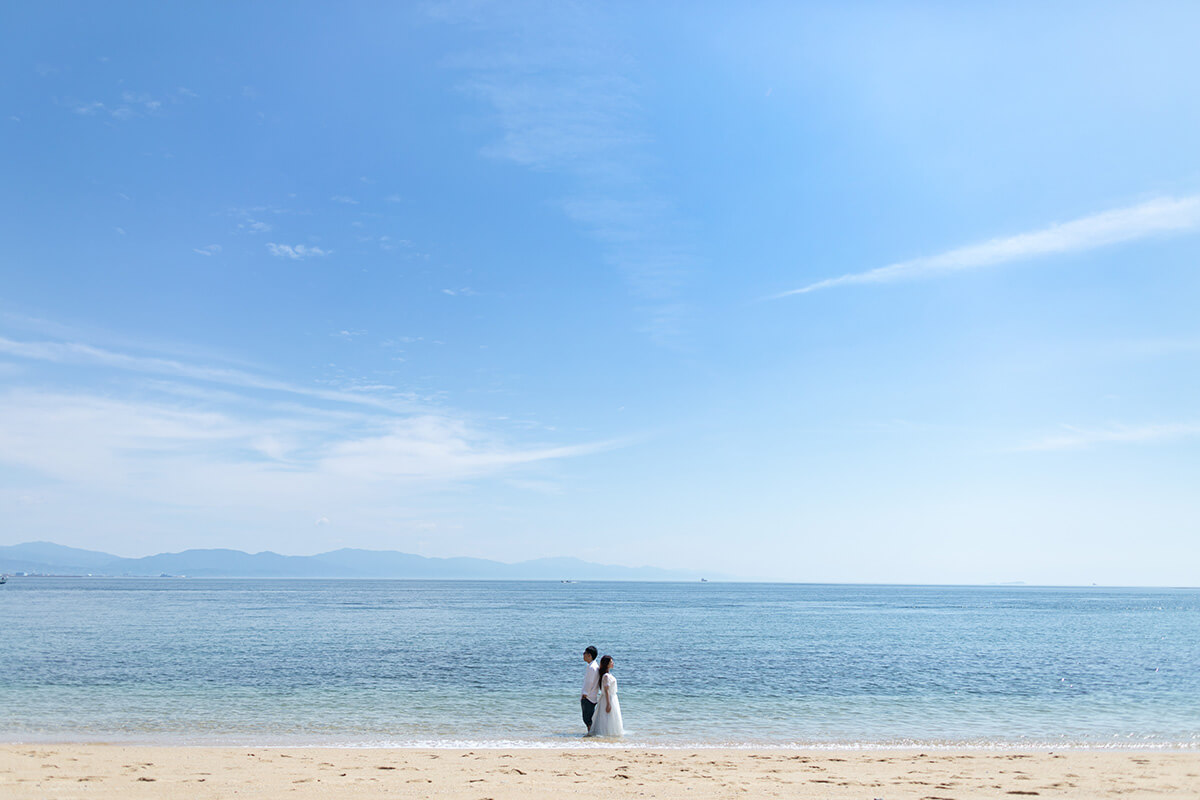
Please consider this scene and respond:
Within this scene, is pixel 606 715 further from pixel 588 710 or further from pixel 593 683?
pixel 593 683

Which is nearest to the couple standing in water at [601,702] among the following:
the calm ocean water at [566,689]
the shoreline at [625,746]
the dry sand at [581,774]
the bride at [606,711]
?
the bride at [606,711]

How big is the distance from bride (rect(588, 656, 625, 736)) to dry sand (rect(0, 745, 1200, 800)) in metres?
2.49

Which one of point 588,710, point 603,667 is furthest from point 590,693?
point 603,667

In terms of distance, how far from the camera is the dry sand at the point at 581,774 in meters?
11.8

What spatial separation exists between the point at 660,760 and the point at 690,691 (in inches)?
490

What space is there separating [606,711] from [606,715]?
0.10 meters

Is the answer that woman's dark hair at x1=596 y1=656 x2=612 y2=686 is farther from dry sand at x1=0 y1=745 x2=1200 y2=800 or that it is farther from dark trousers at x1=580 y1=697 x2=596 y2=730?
dry sand at x1=0 y1=745 x2=1200 y2=800

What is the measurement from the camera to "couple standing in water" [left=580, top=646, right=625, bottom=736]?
60.8 feet

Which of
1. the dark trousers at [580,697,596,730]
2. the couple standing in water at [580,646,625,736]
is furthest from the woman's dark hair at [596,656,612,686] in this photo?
the dark trousers at [580,697,596,730]

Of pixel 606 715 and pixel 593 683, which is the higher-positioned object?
pixel 593 683

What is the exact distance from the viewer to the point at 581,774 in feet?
44.1

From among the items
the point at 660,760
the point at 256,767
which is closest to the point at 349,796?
the point at 256,767

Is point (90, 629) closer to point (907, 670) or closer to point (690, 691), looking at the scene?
point (690, 691)

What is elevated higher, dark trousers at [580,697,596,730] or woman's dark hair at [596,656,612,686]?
woman's dark hair at [596,656,612,686]
